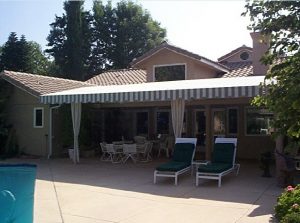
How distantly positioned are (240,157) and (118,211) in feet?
42.2

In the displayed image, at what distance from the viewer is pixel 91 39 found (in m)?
49.1

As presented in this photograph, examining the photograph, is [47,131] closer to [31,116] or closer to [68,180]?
[31,116]

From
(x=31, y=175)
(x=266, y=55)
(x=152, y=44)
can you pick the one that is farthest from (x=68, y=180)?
(x=152, y=44)

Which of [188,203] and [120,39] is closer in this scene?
[188,203]

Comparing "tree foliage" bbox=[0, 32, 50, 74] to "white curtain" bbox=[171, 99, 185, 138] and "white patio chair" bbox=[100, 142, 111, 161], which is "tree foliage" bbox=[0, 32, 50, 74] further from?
"white curtain" bbox=[171, 99, 185, 138]

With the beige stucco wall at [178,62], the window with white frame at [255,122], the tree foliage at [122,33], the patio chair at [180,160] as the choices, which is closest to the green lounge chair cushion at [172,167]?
the patio chair at [180,160]

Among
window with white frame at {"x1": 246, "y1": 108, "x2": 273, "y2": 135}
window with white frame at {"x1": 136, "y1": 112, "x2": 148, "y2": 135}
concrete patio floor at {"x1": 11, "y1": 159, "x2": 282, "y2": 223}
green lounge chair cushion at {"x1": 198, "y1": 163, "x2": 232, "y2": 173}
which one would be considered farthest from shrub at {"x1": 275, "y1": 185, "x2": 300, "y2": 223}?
window with white frame at {"x1": 136, "y1": 112, "x2": 148, "y2": 135}

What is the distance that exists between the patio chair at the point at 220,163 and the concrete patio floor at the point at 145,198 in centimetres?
35

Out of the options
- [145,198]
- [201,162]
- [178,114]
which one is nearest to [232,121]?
[178,114]

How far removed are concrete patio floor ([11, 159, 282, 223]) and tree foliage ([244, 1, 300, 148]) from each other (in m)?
3.60

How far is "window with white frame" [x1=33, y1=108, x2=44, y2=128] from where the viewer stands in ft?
A: 71.2

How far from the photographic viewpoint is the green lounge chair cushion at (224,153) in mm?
13625

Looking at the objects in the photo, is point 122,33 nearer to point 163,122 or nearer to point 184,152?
Result: point 163,122

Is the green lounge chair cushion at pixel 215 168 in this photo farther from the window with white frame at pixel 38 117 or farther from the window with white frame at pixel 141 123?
the window with white frame at pixel 141 123
